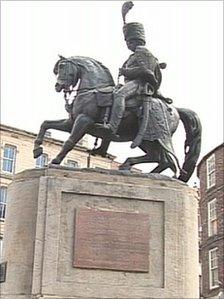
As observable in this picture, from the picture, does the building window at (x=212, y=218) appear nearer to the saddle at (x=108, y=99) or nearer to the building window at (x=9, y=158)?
the building window at (x=9, y=158)

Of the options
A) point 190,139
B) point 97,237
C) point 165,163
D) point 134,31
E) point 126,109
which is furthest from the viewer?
point 190,139

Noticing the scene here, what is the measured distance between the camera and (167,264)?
1091 cm

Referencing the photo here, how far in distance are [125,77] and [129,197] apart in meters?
2.37

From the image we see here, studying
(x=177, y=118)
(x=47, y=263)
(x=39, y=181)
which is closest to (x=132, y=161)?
(x=177, y=118)

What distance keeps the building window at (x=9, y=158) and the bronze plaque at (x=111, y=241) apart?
141ft

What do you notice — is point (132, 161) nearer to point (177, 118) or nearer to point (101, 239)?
point (177, 118)

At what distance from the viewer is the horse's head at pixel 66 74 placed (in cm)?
1223

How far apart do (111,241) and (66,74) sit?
10.6 ft

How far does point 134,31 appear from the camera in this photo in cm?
1272

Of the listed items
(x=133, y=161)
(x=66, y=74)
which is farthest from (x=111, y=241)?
(x=66, y=74)

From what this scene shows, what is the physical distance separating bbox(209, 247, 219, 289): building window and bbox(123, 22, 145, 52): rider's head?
31.5 metres

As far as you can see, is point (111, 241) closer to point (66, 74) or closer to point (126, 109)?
point (126, 109)

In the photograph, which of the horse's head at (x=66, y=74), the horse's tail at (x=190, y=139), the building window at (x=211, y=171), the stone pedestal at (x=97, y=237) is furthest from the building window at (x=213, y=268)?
the stone pedestal at (x=97, y=237)

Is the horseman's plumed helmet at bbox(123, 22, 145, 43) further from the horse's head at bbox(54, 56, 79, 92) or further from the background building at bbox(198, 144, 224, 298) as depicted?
the background building at bbox(198, 144, 224, 298)
